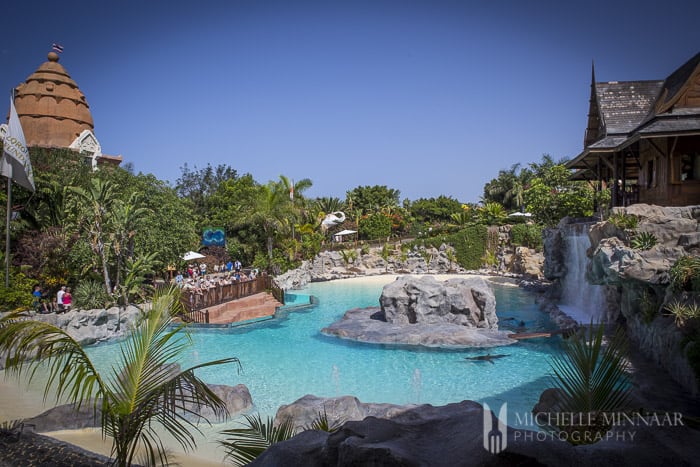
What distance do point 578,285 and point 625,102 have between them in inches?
306

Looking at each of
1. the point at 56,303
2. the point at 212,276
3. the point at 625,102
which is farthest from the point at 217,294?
the point at 625,102

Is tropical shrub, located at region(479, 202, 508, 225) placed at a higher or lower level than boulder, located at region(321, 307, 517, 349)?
higher

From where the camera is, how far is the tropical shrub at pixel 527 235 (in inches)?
1312

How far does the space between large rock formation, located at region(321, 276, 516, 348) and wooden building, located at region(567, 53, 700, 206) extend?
21.9 ft

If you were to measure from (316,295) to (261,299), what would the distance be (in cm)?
518

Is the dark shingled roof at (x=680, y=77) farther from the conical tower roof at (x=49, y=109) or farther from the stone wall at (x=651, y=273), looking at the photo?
the conical tower roof at (x=49, y=109)

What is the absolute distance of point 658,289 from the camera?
11219mm

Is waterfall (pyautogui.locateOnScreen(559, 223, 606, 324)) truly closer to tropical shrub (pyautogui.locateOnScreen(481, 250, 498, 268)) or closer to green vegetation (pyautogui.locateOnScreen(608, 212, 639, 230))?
green vegetation (pyautogui.locateOnScreen(608, 212, 639, 230))

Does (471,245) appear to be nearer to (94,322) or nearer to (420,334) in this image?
(420,334)

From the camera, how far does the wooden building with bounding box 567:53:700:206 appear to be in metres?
14.1

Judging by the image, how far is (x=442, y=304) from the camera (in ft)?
54.7

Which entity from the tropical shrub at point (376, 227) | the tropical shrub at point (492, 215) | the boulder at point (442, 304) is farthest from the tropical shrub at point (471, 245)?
the boulder at point (442, 304)

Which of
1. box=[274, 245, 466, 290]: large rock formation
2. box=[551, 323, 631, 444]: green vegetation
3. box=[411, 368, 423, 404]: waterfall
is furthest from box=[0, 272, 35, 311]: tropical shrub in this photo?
box=[274, 245, 466, 290]: large rock formation

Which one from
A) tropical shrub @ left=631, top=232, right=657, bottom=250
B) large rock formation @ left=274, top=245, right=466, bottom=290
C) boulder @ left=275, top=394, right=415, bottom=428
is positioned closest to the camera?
boulder @ left=275, top=394, right=415, bottom=428
